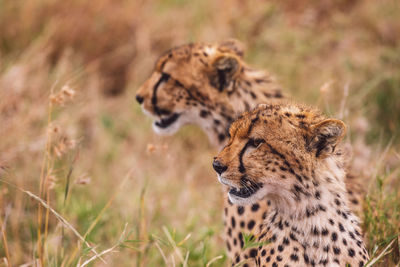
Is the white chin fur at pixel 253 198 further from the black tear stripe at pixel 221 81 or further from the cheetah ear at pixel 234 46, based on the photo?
the cheetah ear at pixel 234 46

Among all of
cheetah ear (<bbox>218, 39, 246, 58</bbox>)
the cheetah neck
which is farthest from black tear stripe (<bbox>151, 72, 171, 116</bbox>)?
the cheetah neck

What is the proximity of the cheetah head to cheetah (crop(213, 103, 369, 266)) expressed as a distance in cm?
86

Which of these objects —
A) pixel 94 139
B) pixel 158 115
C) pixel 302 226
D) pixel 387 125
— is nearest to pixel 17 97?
pixel 94 139

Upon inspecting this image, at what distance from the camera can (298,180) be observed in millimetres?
2002

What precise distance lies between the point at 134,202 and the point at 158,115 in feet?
2.87

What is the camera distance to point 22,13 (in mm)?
5035

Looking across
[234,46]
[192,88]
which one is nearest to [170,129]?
[192,88]

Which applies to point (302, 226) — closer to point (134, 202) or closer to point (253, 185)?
point (253, 185)

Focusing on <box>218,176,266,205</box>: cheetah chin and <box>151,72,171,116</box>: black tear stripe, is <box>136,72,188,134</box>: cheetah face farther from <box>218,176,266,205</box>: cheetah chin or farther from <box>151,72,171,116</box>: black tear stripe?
<box>218,176,266,205</box>: cheetah chin

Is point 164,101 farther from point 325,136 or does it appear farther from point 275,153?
point 325,136

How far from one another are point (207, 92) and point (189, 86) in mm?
119

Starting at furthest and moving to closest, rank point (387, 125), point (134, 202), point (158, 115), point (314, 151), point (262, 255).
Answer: point (387, 125) < point (134, 202) < point (158, 115) < point (262, 255) < point (314, 151)

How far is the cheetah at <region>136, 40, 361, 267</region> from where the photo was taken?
9.55 ft

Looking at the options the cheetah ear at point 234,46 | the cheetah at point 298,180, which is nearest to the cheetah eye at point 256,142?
the cheetah at point 298,180
